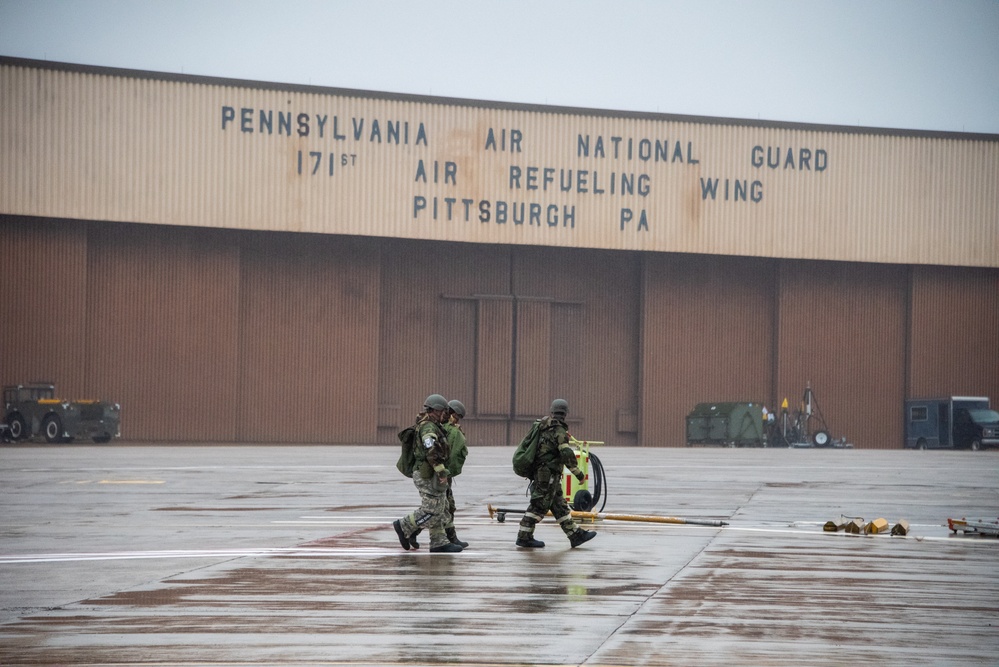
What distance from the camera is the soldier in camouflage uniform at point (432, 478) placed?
43.5 ft

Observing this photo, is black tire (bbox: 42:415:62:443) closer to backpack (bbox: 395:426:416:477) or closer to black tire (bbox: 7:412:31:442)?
black tire (bbox: 7:412:31:442)

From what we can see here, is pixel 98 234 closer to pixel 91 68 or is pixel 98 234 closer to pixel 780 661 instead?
pixel 91 68

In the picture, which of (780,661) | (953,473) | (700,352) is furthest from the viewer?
(700,352)

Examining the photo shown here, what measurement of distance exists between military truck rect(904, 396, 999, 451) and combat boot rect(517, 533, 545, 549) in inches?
1591

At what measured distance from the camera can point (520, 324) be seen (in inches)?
1996

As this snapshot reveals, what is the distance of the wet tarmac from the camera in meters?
8.31

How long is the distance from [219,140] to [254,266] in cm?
516

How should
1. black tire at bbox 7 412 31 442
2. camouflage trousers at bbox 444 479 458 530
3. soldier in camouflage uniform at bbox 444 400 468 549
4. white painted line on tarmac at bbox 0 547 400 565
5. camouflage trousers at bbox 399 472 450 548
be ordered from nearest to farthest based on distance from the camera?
1. white painted line on tarmac at bbox 0 547 400 565
2. soldier in camouflage uniform at bbox 444 400 468 549
3. camouflage trousers at bbox 399 472 450 548
4. camouflage trousers at bbox 444 479 458 530
5. black tire at bbox 7 412 31 442

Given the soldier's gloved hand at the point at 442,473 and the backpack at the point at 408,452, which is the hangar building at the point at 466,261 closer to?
the backpack at the point at 408,452

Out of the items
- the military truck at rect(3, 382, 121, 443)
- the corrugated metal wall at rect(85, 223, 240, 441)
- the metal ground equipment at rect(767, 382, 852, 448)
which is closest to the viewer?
the military truck at rect(3, 382, 121, 443)

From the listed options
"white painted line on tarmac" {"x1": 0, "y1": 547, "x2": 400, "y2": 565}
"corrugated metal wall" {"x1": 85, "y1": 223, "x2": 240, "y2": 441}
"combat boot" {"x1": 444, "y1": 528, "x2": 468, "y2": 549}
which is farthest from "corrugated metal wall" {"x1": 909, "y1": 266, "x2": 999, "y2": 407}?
"white painted line on tarmac" {"x1": 0, "y1": 547, "x2": 400, "y2": 565}

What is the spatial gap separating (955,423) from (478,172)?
22.1 m

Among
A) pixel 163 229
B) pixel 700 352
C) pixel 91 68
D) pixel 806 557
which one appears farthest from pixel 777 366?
pixel 806 557

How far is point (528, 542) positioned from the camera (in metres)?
14.1
